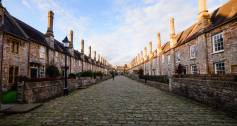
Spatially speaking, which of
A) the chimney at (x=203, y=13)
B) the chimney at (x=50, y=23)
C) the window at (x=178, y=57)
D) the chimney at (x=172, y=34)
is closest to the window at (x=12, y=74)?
the chimney at (x=50, y=23)

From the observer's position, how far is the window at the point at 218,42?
1593cm

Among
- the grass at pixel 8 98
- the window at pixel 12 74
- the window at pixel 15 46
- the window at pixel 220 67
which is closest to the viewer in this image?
the grass at pixel 8 98

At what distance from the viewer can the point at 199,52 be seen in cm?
1930

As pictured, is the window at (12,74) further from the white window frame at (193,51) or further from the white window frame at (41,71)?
the white window frame at (193,51)

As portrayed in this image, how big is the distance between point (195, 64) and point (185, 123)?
17.2 meters

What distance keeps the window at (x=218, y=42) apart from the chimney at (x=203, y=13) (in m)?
3.19

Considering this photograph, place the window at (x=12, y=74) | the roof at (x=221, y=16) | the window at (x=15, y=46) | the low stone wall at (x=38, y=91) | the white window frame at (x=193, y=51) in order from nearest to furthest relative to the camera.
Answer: the low stone wall at (x=38, y=91) → the roof at (x=221, y=16) → the window at (x=12, y=74) → the window at (x=15, y=46) → the white window frame at (x=193, y=51)

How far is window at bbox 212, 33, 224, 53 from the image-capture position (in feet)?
52.3

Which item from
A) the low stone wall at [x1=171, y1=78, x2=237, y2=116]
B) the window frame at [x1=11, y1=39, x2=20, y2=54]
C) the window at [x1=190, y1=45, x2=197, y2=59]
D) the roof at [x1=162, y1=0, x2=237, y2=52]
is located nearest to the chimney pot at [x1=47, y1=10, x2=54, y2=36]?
the window frame at [x1=11, y1=39, x2=20, y2=54]

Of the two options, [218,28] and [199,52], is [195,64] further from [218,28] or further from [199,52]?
[218,28]

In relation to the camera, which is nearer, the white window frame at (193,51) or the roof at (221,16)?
the roof at (221,16)

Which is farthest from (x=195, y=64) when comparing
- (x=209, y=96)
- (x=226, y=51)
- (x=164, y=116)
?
(x=164, y=116)

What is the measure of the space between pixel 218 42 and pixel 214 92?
33.2ft

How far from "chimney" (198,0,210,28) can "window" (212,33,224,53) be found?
10.5 feet
